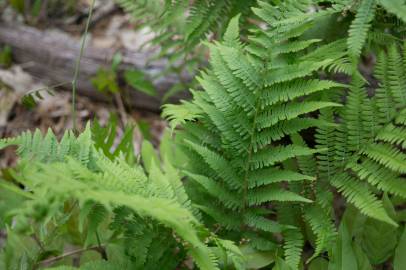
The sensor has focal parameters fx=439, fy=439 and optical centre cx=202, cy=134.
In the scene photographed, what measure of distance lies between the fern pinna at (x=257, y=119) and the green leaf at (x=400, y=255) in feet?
1.13

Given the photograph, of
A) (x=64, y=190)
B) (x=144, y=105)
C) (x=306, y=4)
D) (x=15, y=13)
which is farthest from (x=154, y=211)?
(x=15, y=13)

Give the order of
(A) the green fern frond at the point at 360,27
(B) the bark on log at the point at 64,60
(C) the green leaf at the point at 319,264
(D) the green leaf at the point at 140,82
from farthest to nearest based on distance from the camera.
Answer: (B) the bark on log at the point at 64,60 < (D) the green leaf at the point at 140,82 < (C) the green leaf at the point at 319,264 < (A) the green fern frond at the point at 360,27

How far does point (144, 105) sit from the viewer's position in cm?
352

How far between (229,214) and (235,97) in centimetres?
53

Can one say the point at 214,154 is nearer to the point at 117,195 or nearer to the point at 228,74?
the point at 228,74

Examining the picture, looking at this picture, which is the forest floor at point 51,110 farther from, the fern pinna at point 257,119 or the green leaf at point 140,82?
the fern pinna at point 257,119

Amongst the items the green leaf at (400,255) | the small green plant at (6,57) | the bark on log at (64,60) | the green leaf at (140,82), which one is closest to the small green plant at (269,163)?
the green leaf at (400,255)

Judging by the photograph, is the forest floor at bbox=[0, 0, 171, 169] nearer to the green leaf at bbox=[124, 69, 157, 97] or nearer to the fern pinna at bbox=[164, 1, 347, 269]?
the green leaf at bbox=[124, 69, 157, 97]

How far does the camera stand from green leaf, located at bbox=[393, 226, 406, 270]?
1.67 meters

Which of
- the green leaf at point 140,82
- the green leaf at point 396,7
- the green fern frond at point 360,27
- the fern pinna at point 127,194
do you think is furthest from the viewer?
the green leaf at point 140,82

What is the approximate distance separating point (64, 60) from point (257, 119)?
2.33 m

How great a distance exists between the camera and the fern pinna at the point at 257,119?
5.95ft

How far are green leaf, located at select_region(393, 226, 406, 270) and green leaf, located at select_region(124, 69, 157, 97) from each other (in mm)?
1958

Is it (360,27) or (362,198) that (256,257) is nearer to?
(362,198)
